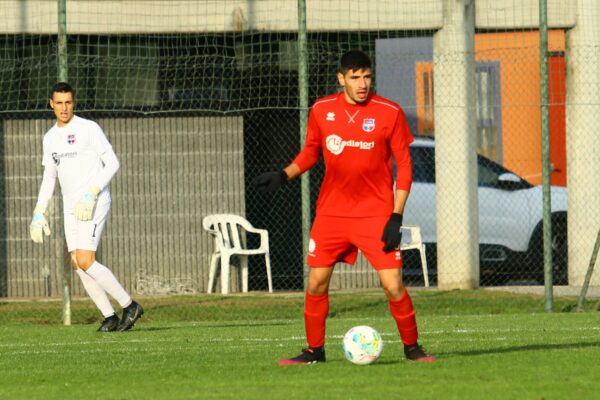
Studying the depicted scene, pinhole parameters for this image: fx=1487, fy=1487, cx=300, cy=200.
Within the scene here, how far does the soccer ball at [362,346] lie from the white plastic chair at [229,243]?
9.43m

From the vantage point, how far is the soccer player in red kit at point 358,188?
31.0 ft

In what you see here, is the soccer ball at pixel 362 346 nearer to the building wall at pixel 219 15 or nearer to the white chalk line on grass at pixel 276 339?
the white chalk line on grass at pixel 276 339

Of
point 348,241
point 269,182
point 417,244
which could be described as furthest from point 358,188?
point 417,244

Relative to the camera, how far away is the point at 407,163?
9547 mm

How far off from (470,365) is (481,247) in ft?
36.7

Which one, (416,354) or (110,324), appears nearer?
(416,354)

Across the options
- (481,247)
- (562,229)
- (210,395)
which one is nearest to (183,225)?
(481,247)

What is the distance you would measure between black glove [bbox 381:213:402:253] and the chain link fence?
9.15 metres

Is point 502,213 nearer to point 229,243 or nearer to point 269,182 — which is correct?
point 229,243

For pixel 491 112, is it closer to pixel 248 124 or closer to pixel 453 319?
pixel 248 124

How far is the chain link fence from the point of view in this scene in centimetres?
1872

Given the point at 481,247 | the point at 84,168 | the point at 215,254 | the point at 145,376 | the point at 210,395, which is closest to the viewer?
the point at 210,395

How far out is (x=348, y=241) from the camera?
959 centimetres

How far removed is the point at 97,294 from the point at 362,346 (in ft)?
14.9
